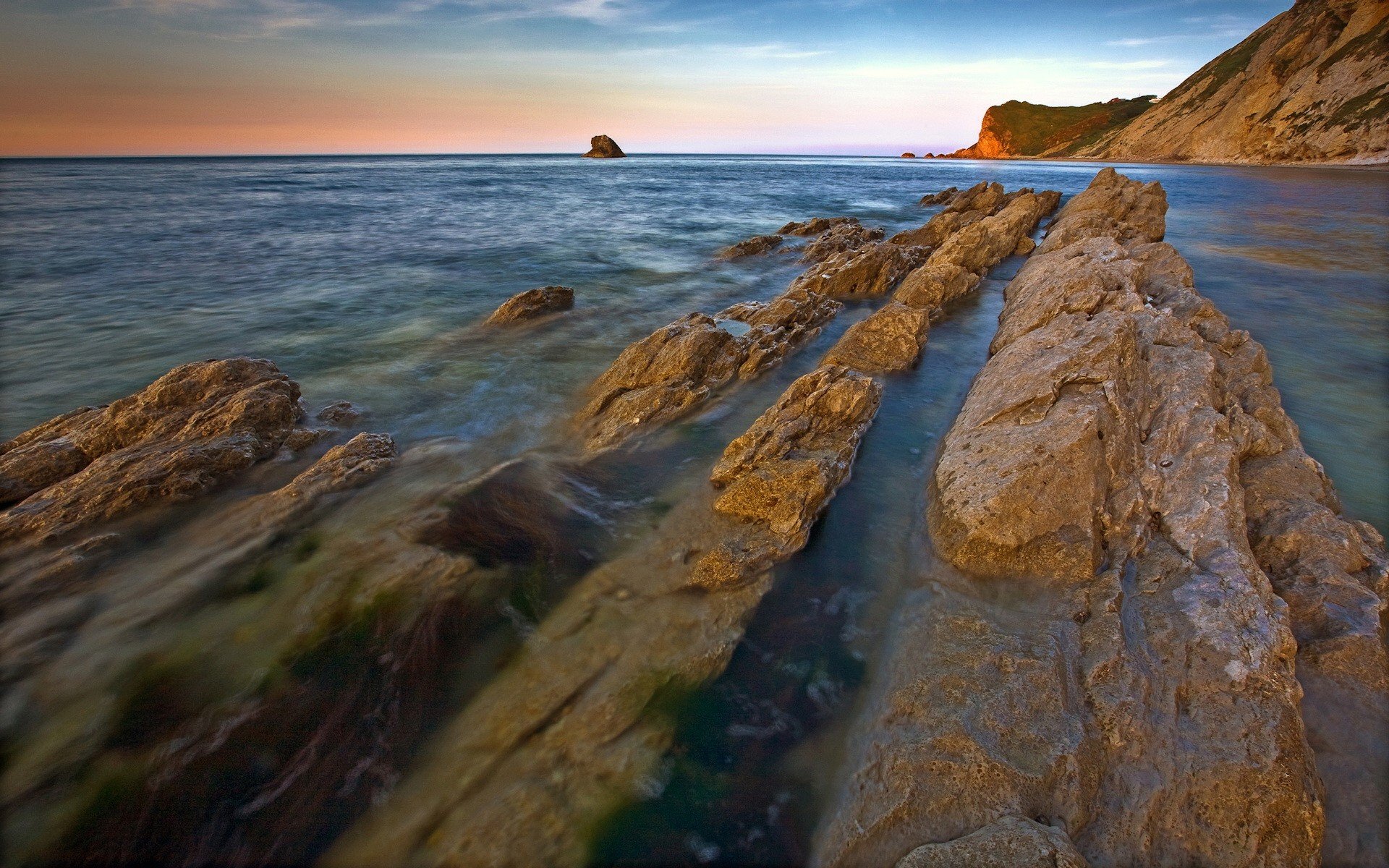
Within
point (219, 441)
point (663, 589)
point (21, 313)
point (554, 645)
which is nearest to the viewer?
point (554, 645)

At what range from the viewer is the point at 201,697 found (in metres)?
4.75

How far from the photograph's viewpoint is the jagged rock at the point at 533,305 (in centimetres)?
1527

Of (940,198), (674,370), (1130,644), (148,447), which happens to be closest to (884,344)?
(674,370)

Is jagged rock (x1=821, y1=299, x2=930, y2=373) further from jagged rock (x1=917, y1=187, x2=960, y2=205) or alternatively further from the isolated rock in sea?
jagged rock (x1=917, y1=187, x2=960, y2=205)

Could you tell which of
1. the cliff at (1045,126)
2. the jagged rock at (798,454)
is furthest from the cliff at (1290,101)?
the jagged rock at (798,454)

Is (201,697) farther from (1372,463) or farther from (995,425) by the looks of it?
(1372,463)

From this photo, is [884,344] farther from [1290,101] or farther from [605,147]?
[605,147]

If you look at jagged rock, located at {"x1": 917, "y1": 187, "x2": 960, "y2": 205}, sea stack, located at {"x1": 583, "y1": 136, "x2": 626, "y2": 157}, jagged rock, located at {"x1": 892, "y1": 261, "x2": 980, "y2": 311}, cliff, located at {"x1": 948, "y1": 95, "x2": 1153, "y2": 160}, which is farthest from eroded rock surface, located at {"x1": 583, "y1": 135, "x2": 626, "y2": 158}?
jagged rock, located at {"x1": 892, "y1": 261, "x2": 980, "y2": 311}

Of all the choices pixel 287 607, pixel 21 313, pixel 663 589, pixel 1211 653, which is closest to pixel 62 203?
pixel 21 313

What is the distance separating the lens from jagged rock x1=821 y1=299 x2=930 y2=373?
453 inches

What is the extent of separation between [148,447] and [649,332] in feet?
33.5

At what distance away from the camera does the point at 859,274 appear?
17922 millimetres

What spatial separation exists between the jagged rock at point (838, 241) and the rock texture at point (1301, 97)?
224 ft

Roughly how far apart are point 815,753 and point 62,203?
62.7 m
